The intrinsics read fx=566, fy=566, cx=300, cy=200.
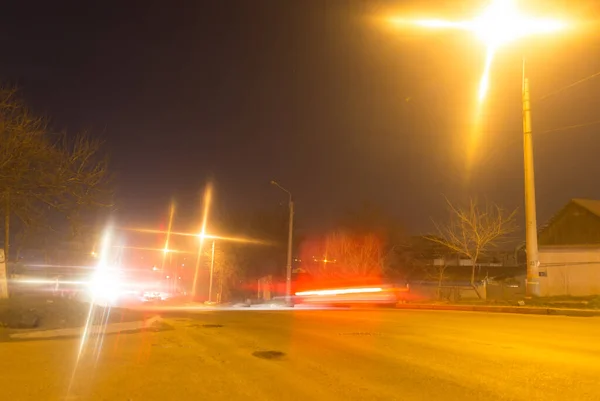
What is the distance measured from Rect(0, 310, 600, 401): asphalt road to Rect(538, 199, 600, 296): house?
21502 mm

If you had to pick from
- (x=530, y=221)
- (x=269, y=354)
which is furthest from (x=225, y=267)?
(x=269, y=354)

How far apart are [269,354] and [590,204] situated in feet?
112

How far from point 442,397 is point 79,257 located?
37475mm

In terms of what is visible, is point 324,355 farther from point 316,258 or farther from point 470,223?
point 316,258

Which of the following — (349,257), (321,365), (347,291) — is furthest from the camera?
(349,257)

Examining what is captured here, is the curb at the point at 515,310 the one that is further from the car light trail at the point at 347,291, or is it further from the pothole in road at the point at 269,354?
the pothole in road at the point at 269,354

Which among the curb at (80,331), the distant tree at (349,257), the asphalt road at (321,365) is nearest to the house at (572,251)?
the distant tree at (349,257)

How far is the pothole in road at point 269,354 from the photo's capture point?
9.99 m

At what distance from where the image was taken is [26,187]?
15.1 meters

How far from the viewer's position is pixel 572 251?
115 feet

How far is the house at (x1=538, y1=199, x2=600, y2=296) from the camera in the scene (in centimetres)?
3341

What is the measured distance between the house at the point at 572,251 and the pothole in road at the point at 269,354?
26.9m

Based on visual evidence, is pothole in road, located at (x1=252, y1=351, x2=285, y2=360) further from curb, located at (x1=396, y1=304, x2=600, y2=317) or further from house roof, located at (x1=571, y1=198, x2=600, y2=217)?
house roof, located at (x1=571, y1=198, x2=600, y2=217)

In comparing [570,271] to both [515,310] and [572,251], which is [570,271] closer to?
[572,251]
